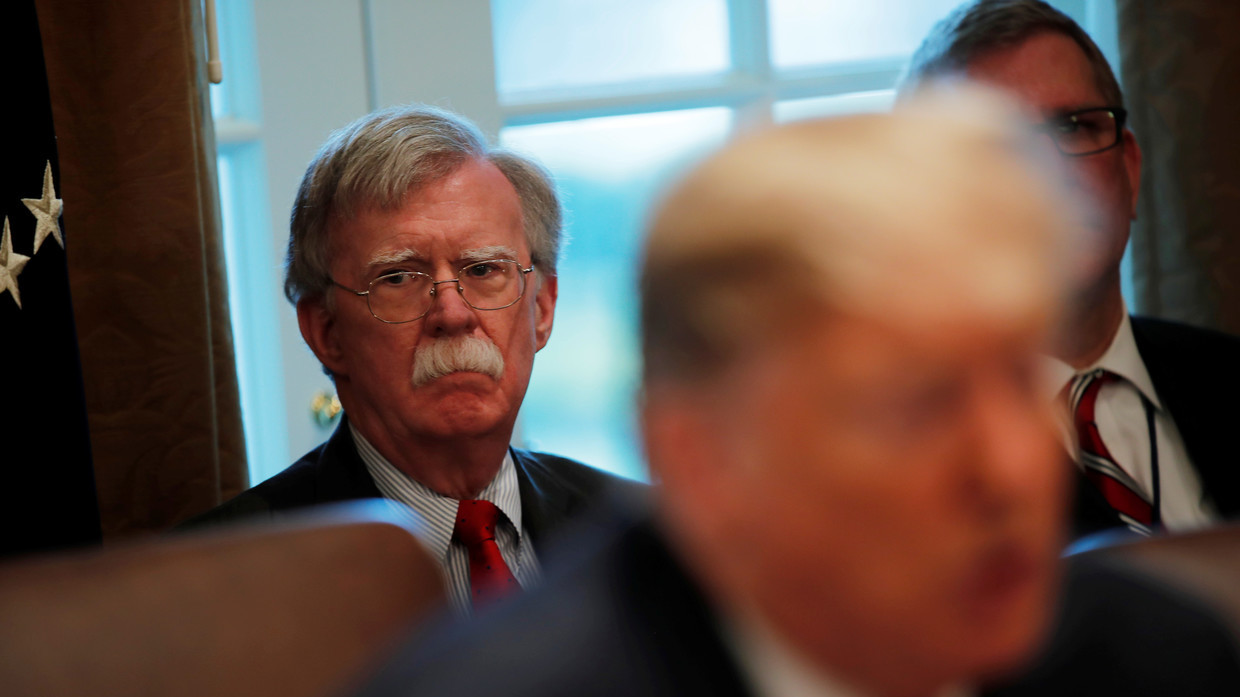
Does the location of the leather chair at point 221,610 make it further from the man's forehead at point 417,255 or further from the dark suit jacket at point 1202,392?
the dark suit jacket at point 1202,392

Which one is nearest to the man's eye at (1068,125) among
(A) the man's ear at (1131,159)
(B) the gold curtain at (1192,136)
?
(A) the man's ear at (1131,159)

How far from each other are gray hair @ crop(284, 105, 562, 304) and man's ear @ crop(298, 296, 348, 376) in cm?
2

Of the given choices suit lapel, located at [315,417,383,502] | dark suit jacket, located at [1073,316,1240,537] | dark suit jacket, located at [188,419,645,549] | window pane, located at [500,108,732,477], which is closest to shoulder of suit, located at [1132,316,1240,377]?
dark suit jacket, located at [1073,316,1240,537]

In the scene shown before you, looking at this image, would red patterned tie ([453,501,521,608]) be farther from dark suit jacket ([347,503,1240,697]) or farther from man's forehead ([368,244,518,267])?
dark suit jacket ([347,503,1240,697])

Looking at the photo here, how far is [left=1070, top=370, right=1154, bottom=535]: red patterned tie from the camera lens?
1.43 meters

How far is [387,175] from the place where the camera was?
4.88 feet

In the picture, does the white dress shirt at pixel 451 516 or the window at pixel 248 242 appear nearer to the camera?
the white dress shirt at pixel 451 516

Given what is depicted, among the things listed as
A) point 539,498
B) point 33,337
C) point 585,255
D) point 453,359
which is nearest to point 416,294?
point 453,359

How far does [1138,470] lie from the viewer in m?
1.49

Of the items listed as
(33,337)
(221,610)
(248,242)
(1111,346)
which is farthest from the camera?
(248,242)

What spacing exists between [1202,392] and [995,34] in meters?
0.58

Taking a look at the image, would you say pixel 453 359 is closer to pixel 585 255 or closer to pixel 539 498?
pixel 539 498

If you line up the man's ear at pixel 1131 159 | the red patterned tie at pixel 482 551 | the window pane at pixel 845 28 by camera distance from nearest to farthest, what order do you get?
the red patterned tie at pixel 482 551 → the man's ear at pixel 1131 159 → the window pane at pixel 845 28

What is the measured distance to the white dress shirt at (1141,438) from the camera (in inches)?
57.4
